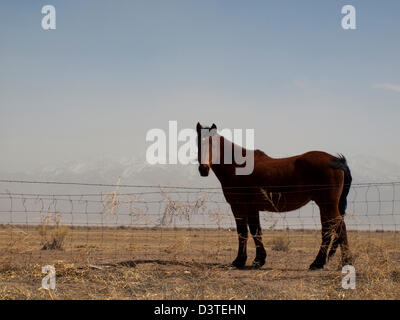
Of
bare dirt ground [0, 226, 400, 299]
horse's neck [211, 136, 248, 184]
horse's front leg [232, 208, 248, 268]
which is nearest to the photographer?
bare dirt ground [0, 226, 400, 299]

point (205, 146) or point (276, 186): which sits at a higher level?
point (205, 146)

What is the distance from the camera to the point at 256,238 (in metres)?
10.1

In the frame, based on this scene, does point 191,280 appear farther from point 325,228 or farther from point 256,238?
point 325,228

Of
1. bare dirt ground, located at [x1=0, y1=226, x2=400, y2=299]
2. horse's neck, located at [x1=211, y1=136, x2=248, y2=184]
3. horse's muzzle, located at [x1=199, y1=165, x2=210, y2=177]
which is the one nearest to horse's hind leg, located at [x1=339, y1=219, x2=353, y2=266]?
bare dirt ground, located at [x1=0, y1=226, x2=400, y2=299]

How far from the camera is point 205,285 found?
7.81m

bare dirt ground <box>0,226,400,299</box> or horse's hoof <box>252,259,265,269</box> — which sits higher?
bare dirt ground <box>0,226,400,299</box>

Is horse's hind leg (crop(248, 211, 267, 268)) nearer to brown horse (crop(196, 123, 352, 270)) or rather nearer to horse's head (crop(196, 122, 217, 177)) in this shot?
brown horse (crop(196, 123, 352, 270))

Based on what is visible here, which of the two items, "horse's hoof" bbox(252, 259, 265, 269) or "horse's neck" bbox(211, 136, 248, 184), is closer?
"horse's hoof" bbox(252, 259, 265, 269)

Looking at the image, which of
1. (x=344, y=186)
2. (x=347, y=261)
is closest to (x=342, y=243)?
(x=347, y=261)

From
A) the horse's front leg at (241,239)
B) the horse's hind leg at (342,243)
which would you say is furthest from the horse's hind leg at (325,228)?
the horse's front leg at (241,239)

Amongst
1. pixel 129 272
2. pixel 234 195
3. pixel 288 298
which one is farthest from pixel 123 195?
pixel 288 298

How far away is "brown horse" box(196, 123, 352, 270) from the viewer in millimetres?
9891

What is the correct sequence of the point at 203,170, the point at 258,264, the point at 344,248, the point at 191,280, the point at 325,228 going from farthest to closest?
the point at 258,264 → the point at 203,170 → the point at 325,228 → the point at 344,248 → the point at 191,280

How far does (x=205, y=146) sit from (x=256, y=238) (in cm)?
229
